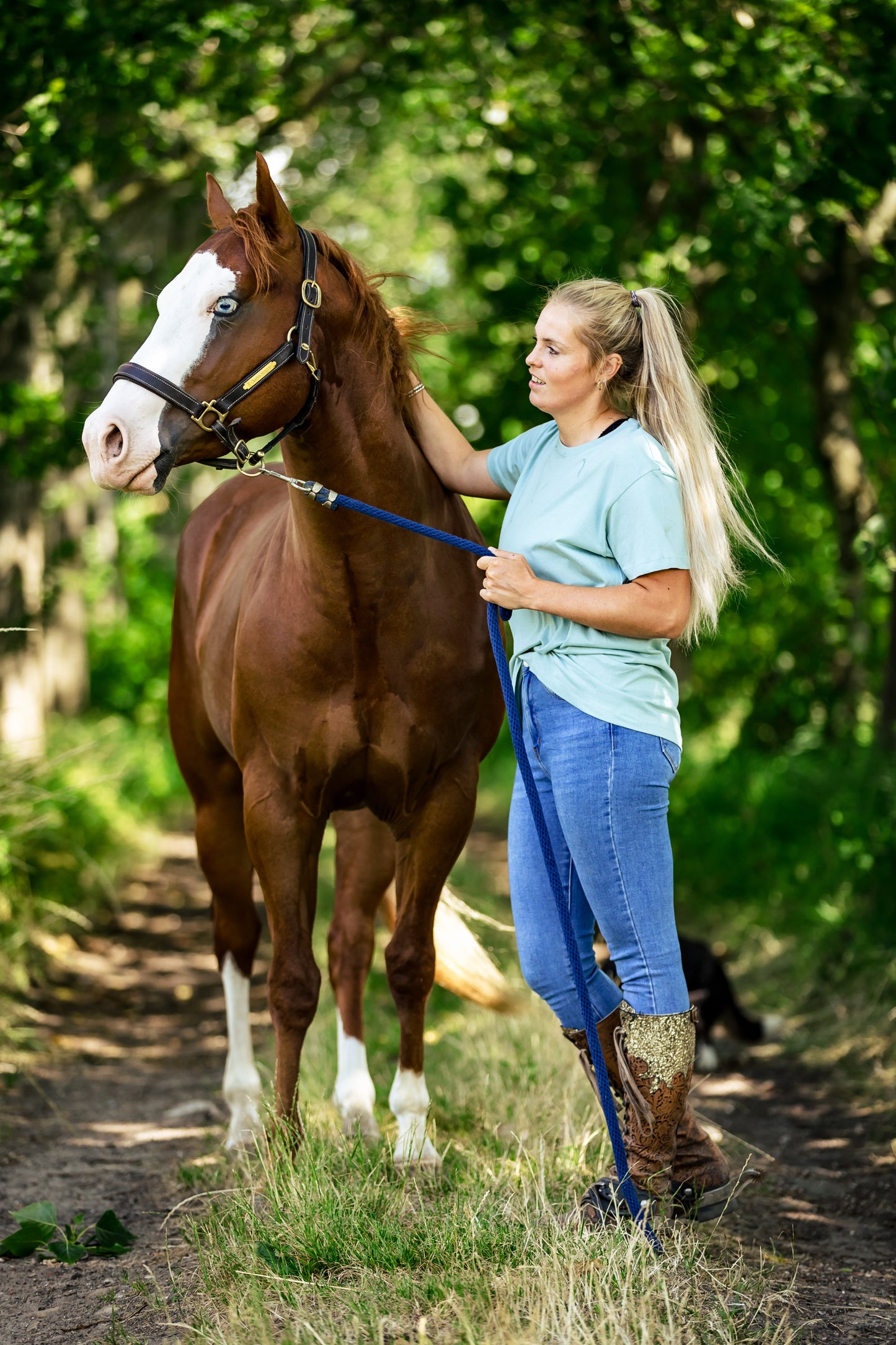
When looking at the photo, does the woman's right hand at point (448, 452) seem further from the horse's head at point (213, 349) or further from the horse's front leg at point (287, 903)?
the horse's front leg at point (287, 903)

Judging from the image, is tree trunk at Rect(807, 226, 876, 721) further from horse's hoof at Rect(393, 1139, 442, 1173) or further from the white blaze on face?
the white blaze on face

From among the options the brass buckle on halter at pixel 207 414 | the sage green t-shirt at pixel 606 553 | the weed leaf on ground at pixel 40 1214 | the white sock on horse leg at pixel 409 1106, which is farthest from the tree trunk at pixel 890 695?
the weed leaf on ground at pixel 40 1214

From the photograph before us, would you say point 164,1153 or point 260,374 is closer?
point 260,374

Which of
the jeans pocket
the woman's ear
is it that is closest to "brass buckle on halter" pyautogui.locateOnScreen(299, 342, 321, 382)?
the woman's ear

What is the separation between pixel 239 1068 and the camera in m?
4.38

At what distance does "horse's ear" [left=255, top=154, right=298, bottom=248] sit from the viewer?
9.68 feet

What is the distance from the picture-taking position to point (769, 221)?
5129 mm

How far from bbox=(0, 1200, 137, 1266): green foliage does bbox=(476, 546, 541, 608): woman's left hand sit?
1.86 m

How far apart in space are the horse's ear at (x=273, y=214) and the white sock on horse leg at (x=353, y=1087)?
2.43 m

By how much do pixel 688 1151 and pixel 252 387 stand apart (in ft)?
6.61

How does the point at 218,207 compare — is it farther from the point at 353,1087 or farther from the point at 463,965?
the point at 353,1087

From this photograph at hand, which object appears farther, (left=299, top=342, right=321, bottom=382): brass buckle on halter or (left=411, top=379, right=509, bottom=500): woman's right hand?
(left=411, top=379, right=509, bottom=500): woman's right hand

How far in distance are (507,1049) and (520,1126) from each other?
0.93 meters

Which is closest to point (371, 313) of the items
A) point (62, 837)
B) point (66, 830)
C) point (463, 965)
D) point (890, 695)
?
point (463, 965)
